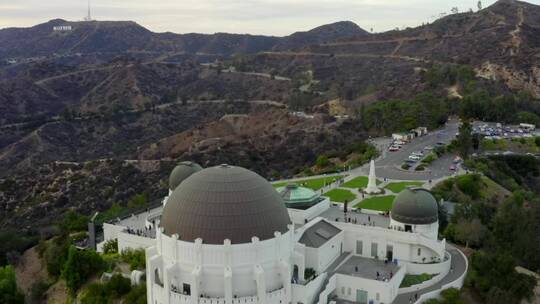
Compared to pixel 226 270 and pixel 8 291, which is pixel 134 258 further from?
pixel 226 270

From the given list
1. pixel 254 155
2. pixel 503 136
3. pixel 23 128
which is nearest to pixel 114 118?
pixel 23 128

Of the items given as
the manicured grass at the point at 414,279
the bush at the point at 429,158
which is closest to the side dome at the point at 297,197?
the manicured grass at the point at 414,279

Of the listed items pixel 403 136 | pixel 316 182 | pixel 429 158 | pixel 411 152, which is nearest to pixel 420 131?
pixel 403 136

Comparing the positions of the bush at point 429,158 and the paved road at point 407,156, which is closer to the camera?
the paved road at point 407,156

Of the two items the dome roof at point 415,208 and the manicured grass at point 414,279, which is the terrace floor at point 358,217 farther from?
the manicured grass at point 414,279

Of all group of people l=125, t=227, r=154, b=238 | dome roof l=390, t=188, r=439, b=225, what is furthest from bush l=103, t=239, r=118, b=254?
dome roof l=390, t=188, r=439, b=225

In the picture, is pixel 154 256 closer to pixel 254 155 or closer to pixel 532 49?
pixel 254 155
